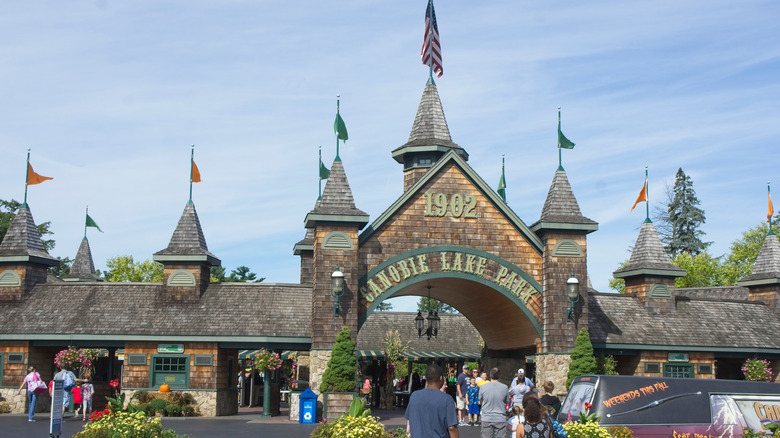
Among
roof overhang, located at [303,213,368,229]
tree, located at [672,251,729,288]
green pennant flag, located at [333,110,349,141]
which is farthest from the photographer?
tree, located at [672,251,729,288]

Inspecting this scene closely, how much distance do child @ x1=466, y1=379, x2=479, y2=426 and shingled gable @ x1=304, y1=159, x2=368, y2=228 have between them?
5798 mm

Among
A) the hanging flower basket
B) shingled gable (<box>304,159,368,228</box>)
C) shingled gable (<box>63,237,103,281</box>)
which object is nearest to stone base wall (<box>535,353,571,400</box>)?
shingled gable (<box>304,159,368,228</box>)

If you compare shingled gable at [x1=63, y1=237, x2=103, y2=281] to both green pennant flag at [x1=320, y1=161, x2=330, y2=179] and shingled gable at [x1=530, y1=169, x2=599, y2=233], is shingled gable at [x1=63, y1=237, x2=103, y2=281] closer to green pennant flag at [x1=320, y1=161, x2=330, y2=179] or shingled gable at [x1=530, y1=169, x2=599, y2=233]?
green pennant flag at [x1=320, y1=161, x2=330, y2=179]

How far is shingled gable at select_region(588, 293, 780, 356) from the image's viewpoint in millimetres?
27703

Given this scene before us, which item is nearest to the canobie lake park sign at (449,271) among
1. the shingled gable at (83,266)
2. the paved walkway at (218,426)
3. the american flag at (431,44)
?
the paved walkway at (218,426)

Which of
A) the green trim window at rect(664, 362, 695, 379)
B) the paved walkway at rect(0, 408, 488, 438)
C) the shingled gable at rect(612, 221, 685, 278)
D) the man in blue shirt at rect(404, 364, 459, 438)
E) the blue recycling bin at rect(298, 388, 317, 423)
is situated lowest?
the paved walkway at rect(0, 408, 488, 438)

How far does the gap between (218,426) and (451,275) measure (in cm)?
837

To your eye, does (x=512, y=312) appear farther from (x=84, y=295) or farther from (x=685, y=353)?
(x=84, y=295)

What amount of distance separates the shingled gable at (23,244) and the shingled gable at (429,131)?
523 inches

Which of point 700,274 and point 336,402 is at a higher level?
point 700,274

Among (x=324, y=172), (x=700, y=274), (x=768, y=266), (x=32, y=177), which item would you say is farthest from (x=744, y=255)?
(x=32, y=177)

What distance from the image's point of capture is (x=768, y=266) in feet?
105

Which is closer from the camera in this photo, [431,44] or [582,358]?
[582,358]

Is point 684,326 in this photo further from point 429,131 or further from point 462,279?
point 429,131
